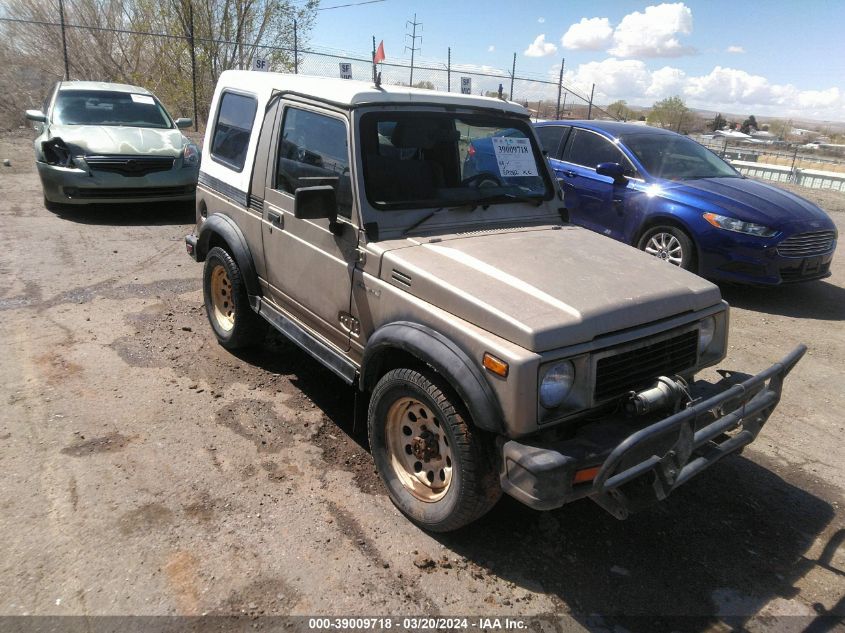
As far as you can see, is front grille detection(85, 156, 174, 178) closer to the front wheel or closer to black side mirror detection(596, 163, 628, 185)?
black side mirror detection(596, 163, 628, 185)

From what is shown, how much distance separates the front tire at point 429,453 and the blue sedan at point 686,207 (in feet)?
14.9

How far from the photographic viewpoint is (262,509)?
318 centimetres

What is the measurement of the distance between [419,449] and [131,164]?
286 inches

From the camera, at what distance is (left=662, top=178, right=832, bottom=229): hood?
20.8 feet

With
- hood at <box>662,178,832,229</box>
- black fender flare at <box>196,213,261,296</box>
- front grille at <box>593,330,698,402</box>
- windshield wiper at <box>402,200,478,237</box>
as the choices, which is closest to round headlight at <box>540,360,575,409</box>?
front grille at <box>593,330,698,402</box>

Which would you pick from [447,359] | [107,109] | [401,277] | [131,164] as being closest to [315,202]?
[401,277]

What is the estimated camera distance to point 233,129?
→ 4.68 meters

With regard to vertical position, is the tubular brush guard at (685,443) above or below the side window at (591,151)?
below

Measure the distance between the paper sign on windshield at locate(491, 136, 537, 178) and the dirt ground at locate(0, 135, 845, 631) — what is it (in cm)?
195

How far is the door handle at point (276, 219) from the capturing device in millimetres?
3982

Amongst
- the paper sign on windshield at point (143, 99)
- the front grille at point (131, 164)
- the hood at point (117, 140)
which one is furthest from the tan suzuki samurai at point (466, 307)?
the paper sign on windshield at point (143, 99)

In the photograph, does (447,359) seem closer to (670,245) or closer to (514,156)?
(514,156)

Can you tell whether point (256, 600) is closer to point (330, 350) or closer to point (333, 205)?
point (330, 350)

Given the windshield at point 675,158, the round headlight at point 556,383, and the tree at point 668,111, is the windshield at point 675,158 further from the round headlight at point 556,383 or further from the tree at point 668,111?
the tree at point 668,111
